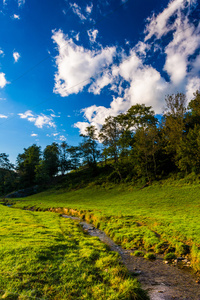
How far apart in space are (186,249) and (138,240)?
3.31m

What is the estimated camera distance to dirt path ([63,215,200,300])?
5637mm

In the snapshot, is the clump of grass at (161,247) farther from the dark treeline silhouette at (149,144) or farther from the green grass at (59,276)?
the dark treeline silhouette at (149,144)

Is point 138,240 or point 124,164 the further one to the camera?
point 124,164

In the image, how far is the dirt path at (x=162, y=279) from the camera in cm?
564

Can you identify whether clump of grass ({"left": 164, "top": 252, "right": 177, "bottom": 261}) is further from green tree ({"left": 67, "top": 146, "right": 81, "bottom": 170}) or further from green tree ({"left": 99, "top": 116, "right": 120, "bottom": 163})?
green tree ({"left": 67, "top": 146, "right": 81, "bottom": 170})

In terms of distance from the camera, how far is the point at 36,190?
64.7 m

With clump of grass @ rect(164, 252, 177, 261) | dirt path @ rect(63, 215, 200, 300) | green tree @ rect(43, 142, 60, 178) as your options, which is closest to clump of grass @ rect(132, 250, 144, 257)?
dirt path @ rect(63, 215, 200, 300)

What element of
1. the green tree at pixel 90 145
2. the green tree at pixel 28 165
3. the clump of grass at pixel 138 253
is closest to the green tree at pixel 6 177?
the green tree at pixel 28 165

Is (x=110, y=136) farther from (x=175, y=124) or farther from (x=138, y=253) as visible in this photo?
(x=138, y=253)

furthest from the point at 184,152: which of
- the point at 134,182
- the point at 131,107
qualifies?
the point at 131,107

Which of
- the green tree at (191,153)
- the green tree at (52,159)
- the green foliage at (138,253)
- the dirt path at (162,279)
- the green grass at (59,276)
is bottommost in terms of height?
the green foliage at (138,253)

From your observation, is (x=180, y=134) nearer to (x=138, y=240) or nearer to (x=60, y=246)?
(x=138, y=240)

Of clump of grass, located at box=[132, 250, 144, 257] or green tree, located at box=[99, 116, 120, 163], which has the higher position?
green tree, located at box=[99, 116, 120, 163]

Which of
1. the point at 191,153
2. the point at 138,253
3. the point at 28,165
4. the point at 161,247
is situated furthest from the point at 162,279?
the point at 28,165
